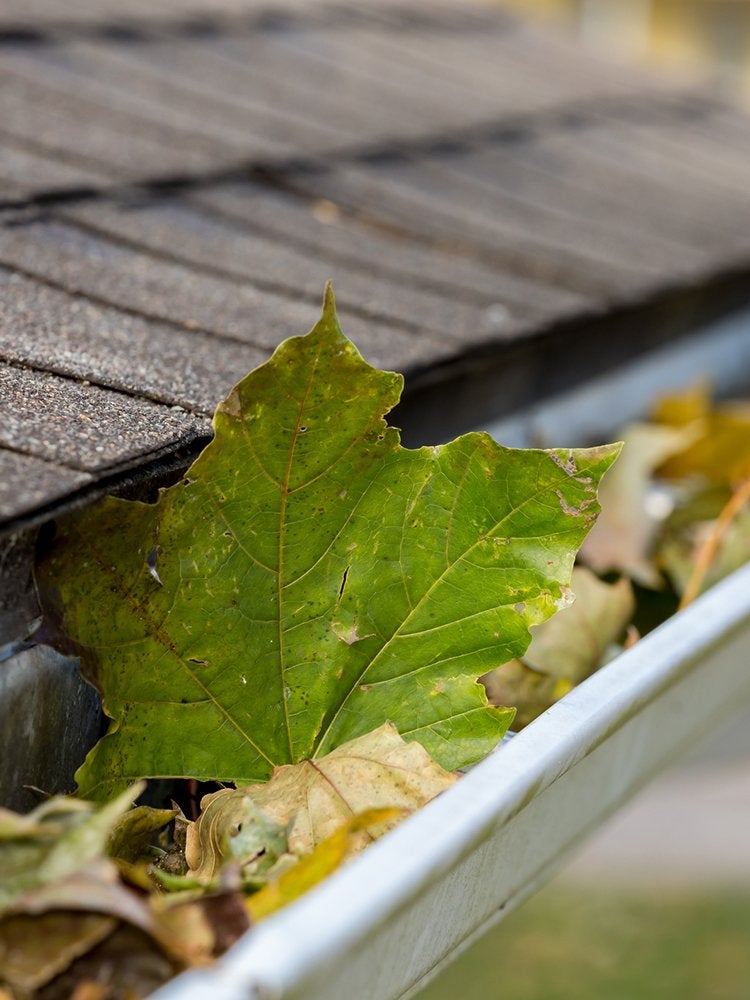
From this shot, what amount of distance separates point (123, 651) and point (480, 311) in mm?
791

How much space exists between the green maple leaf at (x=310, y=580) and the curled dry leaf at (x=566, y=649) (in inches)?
11.3

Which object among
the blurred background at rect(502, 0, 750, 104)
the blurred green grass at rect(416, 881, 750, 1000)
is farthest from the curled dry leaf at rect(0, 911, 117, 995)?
the blurred background at rect(502, 0, 750, 104)

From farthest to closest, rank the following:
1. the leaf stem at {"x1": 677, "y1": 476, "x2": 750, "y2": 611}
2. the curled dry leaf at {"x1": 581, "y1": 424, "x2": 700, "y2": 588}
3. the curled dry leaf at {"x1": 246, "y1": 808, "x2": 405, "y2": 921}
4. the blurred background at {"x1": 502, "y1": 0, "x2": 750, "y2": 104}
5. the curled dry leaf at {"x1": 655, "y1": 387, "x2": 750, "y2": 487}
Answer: the blurred background at {"x1": 502, "y1": 0, "x2": 750, "y2": 104} < the curled dry leaf at {"x1": 655, "y1": 387, "x2": 750, "y2": 487} < the curled dry leaf at {"x1": 581, "y1": 424, "x2": 700, "y2": 588} < the leaf stem at {"x1": 677, "y1": 476, "x2": 750, "y2": 611} < the curled dry leaf at {"x1": 246, "y1": 808, "x2": 405, "y2": 921}

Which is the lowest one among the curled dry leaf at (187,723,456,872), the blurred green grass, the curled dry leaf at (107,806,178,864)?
the blurred green grass

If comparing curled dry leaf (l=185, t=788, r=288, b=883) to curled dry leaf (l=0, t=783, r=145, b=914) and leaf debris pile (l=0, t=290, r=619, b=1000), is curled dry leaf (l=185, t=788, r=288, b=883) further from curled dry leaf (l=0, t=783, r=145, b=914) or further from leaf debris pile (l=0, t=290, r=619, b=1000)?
curled dry leaf (l=0, t=783, r=145, b=914)

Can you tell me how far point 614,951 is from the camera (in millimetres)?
3738

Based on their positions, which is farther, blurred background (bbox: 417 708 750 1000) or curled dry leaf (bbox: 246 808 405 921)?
blurred background (bbox: 417 708 750 1000)

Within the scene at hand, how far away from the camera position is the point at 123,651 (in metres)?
0.85

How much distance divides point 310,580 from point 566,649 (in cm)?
44

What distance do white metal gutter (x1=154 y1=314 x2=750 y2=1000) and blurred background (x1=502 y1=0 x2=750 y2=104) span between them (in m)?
12.8

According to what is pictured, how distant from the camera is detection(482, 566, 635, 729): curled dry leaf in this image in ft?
3.86

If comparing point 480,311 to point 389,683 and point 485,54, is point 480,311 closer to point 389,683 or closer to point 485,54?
point 389,683

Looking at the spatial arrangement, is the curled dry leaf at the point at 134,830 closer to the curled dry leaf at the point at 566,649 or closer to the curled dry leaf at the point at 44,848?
the curled dry leaf at the point at 44,848

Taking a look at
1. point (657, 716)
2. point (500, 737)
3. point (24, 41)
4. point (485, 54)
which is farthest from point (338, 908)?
point (485, 54)
